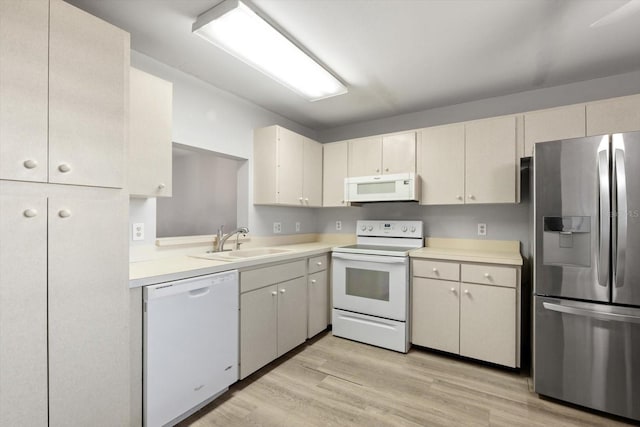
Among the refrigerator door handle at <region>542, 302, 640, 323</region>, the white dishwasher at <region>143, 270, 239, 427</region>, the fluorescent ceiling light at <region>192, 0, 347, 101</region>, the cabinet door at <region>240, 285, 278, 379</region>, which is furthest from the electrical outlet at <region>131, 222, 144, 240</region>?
the refrigerator door handle at <region>542, 302, 640, 323</region>

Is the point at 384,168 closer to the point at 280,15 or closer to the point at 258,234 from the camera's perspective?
the point at 258,234

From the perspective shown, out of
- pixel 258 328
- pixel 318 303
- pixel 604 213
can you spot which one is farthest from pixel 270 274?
→ pixel 604 213

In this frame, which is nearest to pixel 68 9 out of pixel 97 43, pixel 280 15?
pixel 97 43

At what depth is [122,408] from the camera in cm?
142

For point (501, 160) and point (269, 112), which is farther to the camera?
point (269, 112)

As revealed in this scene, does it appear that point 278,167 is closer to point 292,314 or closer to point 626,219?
point 292,314

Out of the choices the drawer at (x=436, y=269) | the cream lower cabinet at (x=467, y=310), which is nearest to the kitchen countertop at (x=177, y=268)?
the drawer at (x=436, y=269)

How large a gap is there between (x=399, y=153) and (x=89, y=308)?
8.92 ft

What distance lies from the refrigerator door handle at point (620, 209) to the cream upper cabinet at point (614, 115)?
1.71ft

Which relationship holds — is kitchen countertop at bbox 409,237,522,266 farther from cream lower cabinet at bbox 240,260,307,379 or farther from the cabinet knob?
the cabinet knob

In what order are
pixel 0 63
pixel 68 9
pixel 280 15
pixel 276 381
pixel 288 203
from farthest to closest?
pixel 288 203 → pixel 276 381 → pixel 280 15 → pixel 68 9 → pixel 0 63

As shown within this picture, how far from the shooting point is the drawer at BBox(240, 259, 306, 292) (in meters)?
2.08

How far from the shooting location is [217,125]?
2645 millimetres

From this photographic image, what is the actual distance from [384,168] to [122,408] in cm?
274
